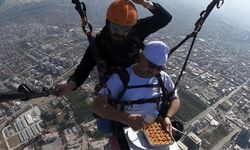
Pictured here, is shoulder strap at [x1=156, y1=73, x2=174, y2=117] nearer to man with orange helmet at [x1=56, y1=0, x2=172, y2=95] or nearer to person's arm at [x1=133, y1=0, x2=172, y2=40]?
man with orange helmet at [x1=56, y1=0, x2=172, y2=95]

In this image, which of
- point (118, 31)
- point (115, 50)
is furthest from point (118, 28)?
point (115, 50)

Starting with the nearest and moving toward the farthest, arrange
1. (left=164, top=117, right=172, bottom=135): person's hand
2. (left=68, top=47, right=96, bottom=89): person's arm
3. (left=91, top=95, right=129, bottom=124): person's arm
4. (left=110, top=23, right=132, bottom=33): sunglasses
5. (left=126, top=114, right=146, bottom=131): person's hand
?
(left=126, top=114, right=146, bottom=131): person's hand < (left=91, top=95, right=129, bottom=124): person's arm < (left=164, top=117, right=172, bottom=135): person's hand < (left=110, top=23, right=132, bottom=33): sunglasses < (left=68, top=47, right=96, bottom=89): person's arm

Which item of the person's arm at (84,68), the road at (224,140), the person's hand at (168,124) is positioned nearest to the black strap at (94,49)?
the person's arm at (84,68)

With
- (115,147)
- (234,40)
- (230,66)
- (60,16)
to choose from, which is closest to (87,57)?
(115,147)

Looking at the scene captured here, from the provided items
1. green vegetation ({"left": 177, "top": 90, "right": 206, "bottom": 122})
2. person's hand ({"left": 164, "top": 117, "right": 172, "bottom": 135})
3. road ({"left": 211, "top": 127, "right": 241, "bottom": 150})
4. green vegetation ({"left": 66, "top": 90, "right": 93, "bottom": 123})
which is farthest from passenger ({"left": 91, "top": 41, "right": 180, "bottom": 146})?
green vegetation ({"left": 177, "top": 90, "right": 206, "bottom": 122})

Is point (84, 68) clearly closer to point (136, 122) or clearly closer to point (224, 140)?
point (136, 122)

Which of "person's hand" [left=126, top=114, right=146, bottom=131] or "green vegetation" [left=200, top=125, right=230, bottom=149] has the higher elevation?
"person's hand" [left=126, top=114, right=146, bottom=131]
